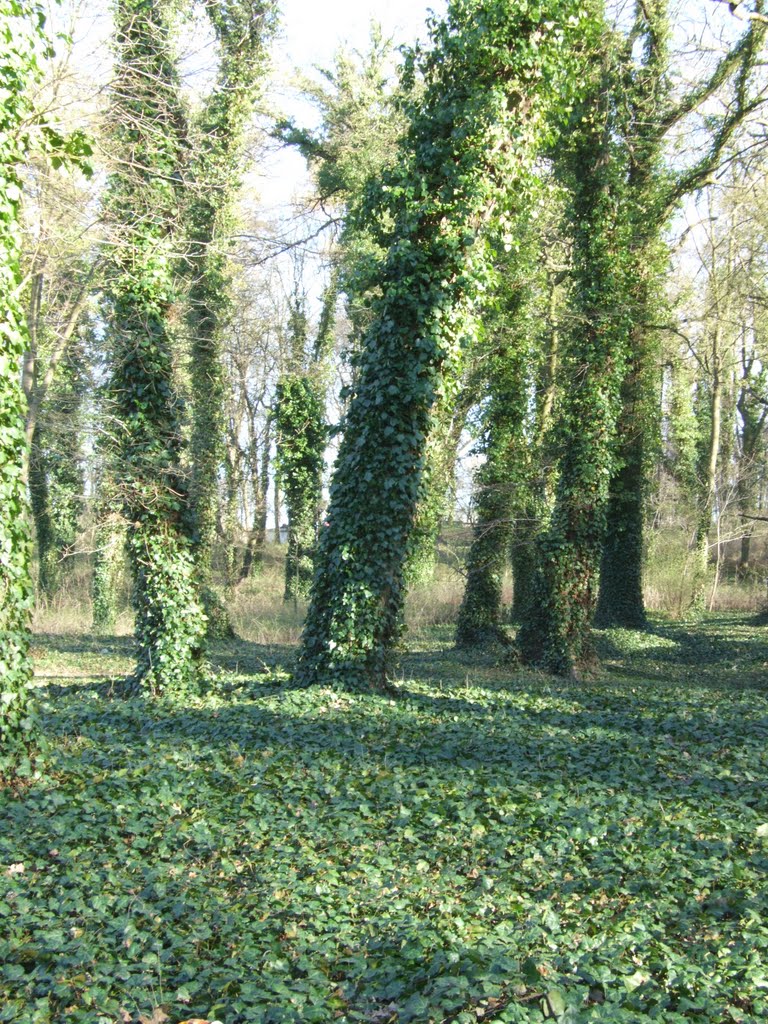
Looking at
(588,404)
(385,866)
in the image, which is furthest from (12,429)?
(588,404)

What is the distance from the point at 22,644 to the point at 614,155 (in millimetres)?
11894

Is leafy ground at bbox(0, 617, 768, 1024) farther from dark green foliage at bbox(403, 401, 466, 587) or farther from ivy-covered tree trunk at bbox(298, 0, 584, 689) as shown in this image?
dark green foliage at bbox(403, 401, 466, 587)

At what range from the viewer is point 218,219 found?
16344 mm

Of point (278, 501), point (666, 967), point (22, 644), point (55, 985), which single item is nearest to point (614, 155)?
point (22, 644)

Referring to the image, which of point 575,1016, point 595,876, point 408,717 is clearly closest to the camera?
point 575,1016

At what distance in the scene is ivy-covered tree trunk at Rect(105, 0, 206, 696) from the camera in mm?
10156

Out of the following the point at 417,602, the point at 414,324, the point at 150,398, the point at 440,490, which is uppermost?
the point at 414,324

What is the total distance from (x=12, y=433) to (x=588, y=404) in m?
9.19

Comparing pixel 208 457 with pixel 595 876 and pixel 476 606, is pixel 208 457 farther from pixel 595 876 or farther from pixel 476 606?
pixel 595 876

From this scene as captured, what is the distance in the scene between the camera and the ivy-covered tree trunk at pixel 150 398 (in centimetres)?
1016

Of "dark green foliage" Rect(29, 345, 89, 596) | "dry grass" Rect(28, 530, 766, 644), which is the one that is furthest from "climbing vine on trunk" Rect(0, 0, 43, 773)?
"dark green foliage" Rect(29, 345, 89, 596)

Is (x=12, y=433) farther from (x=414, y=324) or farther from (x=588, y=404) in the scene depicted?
(x=588, y=404)

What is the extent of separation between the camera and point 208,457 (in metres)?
17.9

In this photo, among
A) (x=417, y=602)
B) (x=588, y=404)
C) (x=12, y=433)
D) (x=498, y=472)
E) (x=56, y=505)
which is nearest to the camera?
(x=12, y=433)
